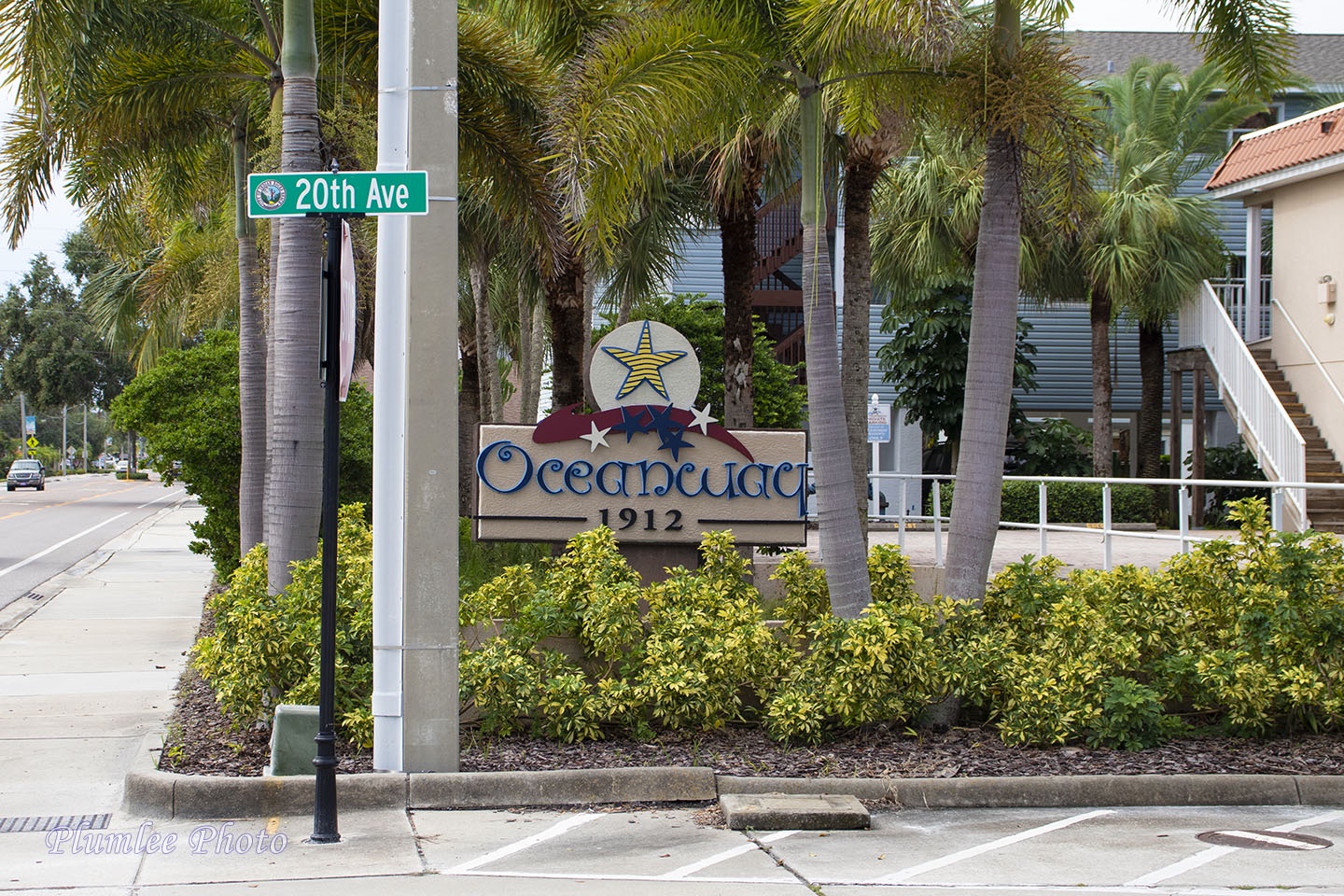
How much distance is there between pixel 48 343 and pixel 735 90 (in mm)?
56950

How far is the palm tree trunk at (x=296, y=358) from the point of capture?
31.8 ft

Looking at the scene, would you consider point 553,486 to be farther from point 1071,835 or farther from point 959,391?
point 959,391

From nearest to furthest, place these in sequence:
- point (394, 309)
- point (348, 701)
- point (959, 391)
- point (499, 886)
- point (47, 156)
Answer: point (499, 886), point (394, 309), point (348, 701), point (47, 156), point (959, 391)

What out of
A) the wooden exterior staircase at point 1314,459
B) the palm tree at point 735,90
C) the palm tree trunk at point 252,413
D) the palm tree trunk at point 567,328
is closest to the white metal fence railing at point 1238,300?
the wooden exterior staircase at point 1314,459

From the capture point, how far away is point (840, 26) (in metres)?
7.92

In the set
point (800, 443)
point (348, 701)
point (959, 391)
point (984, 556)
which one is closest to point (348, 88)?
point (800, 443)

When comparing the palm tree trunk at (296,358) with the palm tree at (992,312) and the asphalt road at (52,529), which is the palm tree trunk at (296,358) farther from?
the asphalt road at (52,529)

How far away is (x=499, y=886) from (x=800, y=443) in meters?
5.74

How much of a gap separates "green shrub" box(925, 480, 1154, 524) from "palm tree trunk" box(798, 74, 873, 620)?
17623mm

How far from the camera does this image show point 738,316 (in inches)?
566

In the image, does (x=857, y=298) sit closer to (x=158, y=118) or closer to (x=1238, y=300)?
(x=158, y=118)

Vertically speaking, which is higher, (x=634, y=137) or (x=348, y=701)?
(x=634, y=137)

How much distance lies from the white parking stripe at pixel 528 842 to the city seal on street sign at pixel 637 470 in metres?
3.76

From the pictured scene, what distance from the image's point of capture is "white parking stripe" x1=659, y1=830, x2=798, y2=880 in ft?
18.6
